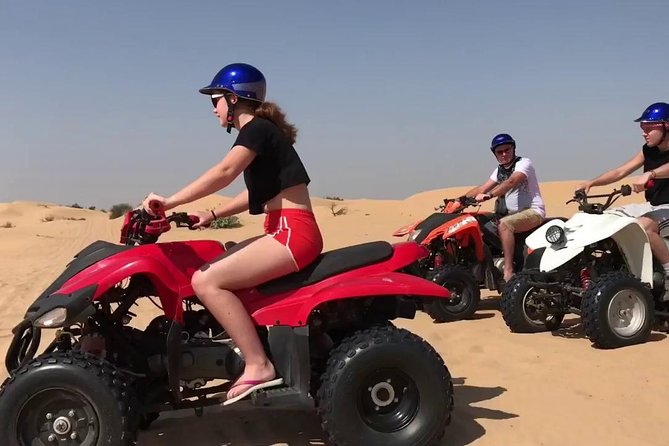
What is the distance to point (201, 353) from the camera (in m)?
3.76

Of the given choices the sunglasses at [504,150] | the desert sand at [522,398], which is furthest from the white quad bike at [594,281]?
the sunglasses at [504,150]

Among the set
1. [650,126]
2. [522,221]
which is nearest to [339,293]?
[650,126]

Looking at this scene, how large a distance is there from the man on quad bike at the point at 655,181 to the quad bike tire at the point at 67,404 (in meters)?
5.02

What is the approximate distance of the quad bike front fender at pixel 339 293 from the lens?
3689 mm

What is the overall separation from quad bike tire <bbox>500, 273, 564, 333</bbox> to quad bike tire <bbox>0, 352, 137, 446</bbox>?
162 inches

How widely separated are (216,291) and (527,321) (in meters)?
3.94

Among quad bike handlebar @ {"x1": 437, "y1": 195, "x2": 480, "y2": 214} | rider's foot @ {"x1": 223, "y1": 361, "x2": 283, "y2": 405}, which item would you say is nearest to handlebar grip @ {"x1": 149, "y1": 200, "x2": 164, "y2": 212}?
rider's foot @ {"x1": 223, "y1": 361, "x2": 283, "y2": 405}

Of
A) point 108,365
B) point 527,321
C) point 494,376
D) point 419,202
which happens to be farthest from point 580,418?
point 419,202

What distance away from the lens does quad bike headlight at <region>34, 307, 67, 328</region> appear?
3.39 m

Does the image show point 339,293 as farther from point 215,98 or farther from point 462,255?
point 462,255

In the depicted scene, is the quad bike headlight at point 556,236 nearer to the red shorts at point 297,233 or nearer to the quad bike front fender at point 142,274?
the red shorts at point 297,233

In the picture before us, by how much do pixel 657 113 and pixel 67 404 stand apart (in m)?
5.85

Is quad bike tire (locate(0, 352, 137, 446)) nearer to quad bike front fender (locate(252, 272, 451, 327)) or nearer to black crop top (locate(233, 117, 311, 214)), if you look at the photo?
quad bike front fender (locate(252, 272, 451, 327))

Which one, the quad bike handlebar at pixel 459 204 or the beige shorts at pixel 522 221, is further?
the quad bike handlebar at pixel 459 204
